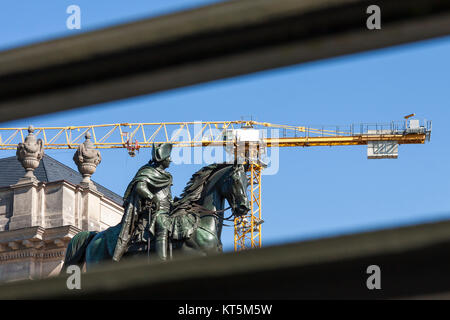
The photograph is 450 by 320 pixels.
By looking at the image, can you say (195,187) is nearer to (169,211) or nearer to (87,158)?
(169,211)

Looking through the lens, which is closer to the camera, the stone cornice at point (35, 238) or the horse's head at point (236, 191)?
the horse's head at point (236, 191)

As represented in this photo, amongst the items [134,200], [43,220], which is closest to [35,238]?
[43,220]

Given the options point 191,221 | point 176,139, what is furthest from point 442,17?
point 176,139

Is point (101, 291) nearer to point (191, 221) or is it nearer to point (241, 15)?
point (241, 15)

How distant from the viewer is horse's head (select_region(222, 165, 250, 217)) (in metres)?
19.2

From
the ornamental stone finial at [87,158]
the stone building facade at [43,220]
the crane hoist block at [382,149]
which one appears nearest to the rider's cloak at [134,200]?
the stone building facade at [43,220]

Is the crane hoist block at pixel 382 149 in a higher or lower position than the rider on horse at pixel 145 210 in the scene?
higher

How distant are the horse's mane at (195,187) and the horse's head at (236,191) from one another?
0.48 meters

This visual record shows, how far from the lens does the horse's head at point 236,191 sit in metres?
19.2

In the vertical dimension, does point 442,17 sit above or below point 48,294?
above

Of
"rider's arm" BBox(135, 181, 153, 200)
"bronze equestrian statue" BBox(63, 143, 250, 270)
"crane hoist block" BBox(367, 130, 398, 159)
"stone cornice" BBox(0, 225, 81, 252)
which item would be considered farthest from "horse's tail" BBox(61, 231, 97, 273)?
"crane hoist block" BBox(367, 130, 398, 159)

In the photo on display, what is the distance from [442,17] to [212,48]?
191 mm

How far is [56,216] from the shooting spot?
1580 inches

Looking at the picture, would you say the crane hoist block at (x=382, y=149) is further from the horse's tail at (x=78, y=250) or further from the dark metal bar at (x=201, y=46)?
the dark metal bar at (x=201, y=46)
